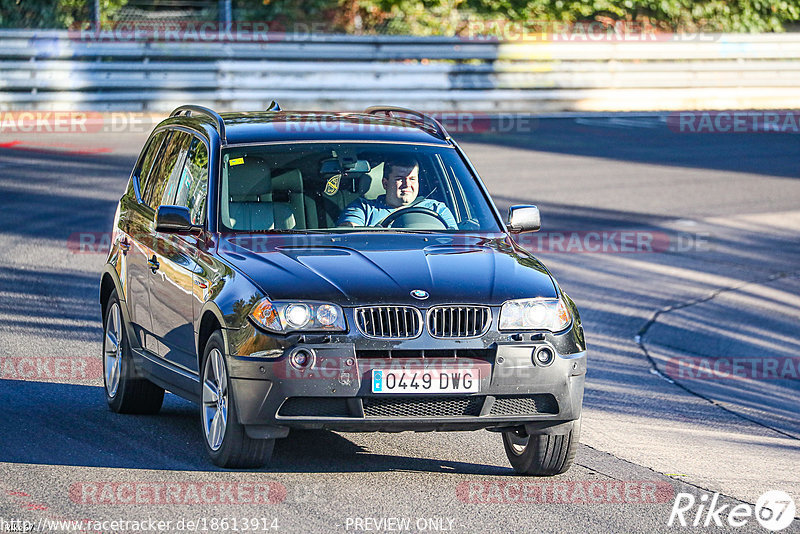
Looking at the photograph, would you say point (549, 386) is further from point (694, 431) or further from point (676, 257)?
point (676, 257)

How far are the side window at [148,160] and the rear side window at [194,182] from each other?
2.29ft

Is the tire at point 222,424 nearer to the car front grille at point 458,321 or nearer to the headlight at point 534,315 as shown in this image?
the car front grille at point 458,321

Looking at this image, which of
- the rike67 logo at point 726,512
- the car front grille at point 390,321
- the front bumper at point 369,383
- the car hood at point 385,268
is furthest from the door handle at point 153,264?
the rike67 logo at point 726,512

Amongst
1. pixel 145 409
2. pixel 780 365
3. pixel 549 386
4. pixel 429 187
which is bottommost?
pixel 780 365

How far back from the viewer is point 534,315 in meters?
6.66

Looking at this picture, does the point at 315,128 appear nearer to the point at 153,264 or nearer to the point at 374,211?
the point at 374,211

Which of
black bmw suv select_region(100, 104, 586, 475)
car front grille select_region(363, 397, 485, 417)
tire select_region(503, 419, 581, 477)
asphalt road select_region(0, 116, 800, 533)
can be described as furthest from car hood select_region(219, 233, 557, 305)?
asphalt road select_region(0, 116, 800, 533)

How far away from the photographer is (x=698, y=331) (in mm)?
13000

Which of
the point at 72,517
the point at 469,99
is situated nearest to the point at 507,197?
the point at 469,99

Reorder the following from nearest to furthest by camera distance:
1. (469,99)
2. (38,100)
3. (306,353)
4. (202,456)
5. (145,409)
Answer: (306,353) < (202,456) < (145,409) < (38,100) < (469,99)

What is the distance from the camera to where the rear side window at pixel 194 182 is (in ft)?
25.5

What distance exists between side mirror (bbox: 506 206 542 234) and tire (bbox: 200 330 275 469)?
2043 millimetres

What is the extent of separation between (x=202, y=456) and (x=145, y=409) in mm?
1378

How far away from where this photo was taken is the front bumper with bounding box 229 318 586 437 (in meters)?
6.36
